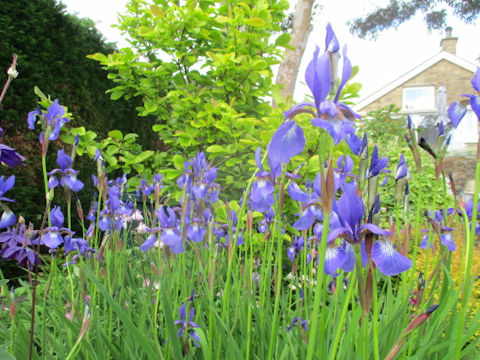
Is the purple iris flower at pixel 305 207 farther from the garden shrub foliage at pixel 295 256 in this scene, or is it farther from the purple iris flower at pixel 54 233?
the purple iris flower at pixel 54 233

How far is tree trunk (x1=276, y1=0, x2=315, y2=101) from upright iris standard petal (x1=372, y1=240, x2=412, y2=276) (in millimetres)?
4760

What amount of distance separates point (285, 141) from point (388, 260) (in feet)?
1.00

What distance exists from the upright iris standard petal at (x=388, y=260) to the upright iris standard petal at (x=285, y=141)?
25 centimetres

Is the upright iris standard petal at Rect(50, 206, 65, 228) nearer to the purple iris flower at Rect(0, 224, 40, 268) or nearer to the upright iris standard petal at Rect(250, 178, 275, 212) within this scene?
the purple iris flower at Rect(0, 224, 40, 268)

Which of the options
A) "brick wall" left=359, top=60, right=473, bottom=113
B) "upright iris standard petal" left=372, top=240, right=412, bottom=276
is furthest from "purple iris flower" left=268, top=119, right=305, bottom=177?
"brick wall" left=359, top=60, right=473, bottom=113

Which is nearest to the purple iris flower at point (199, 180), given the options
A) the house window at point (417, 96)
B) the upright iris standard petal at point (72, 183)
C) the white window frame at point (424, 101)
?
the upright iris standard petal at point (72, 183)

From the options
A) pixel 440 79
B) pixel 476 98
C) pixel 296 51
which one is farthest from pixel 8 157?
pixel 440 79

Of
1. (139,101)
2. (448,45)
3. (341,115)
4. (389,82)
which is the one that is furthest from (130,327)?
(448,45)

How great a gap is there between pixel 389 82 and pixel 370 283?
77.0ft

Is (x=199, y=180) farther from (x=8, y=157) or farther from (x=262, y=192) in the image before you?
(x=8, y=157)

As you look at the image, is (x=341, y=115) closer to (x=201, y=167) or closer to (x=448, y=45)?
(x=201, y=167)

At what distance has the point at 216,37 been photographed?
3.40m

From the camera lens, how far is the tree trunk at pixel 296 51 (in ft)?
17.7

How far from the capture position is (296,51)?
558cm
